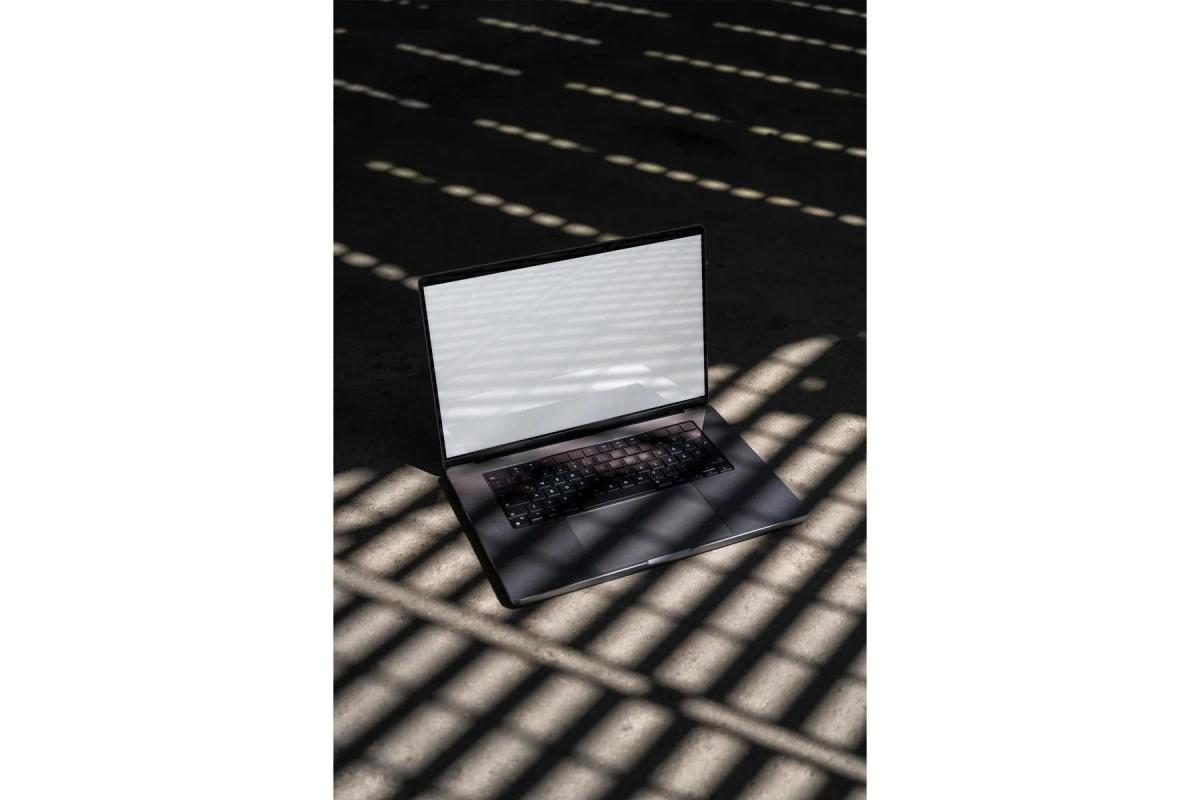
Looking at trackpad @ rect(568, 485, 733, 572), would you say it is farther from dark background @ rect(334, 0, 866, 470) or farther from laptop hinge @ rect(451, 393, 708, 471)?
dark background @ rect(334, 0, 866, 470)

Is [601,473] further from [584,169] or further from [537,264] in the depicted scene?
[584,169]

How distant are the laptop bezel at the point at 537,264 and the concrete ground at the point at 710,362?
0.18 meters

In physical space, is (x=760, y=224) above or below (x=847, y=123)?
below

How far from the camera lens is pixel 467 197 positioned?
11.8 feet

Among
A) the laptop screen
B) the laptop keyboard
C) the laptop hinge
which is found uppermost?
the laptop screen

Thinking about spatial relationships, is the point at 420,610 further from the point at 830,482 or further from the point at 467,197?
the point at 467,197

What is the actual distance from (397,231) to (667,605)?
1.75m

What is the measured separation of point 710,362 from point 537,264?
2.66 feet

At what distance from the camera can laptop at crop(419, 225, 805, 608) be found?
84.4 inches

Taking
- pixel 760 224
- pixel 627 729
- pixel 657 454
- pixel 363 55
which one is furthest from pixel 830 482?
pixel 363 55

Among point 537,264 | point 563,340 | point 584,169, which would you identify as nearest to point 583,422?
point 563,340

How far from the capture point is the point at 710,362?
2.83 metres

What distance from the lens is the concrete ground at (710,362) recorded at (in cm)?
190

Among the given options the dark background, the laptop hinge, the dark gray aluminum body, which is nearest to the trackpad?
the dark gray aluminum body
